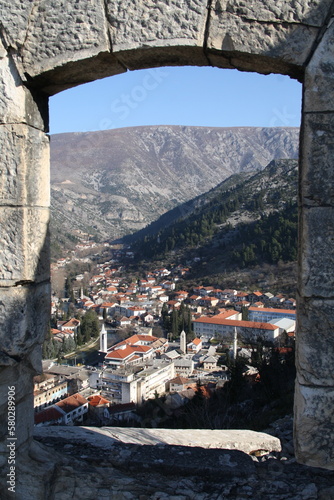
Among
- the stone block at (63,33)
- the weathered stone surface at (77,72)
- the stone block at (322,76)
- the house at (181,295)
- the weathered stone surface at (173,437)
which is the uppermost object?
the stone block at (63,33)

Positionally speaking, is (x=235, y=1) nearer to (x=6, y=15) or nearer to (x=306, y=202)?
(x=306, y=202)

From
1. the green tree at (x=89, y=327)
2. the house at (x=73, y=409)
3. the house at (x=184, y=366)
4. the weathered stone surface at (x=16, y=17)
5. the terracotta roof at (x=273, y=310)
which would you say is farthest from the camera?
the green tree at (x=89, y=327)

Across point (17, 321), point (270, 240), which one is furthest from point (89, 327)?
point (17, 321)

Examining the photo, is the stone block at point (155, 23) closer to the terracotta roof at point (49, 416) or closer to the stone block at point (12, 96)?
the stone block at point (12, 96)

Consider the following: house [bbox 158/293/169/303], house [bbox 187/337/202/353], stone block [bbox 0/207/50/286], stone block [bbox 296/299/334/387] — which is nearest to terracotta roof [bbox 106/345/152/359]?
house [bbox 187/337/202/353]

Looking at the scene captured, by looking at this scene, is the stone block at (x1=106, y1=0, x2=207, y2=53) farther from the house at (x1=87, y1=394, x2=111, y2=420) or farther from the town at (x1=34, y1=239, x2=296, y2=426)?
the house at (x1=87, y1=394, x2=111, y2=420)

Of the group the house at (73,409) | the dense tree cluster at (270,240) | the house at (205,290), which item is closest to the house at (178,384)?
the house at (73,409)

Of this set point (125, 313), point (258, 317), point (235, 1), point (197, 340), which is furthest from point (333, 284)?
point (125, 313)
